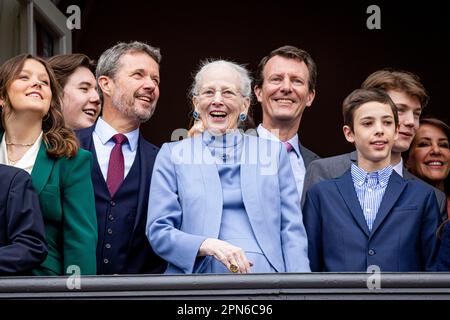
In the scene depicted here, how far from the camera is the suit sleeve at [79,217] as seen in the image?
4.75 meters

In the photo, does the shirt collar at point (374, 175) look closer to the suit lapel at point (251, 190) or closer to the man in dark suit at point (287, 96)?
the suit lapel at point (251, 190)

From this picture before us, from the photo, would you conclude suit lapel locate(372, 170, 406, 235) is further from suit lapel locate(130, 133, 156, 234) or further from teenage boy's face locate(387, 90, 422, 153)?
suit lapel locate(130, 133, 156, 234)

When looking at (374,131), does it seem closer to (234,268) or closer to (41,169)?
(234,268)

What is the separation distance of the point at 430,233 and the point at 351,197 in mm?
340

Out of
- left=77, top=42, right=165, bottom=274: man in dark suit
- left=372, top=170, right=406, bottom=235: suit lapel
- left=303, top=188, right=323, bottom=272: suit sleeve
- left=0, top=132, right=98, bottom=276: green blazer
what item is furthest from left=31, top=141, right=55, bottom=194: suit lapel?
left=372, top=170, right=406, bottom=235: suit lapel

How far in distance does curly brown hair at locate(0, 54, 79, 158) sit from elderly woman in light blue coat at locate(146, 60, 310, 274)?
357mm

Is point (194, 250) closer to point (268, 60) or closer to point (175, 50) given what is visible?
point (268, 60)

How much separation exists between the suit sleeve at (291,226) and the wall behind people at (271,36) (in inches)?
138

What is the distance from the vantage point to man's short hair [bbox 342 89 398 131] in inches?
211

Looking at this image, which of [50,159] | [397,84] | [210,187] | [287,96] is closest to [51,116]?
[50,159]

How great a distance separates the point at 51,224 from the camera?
4.77 m

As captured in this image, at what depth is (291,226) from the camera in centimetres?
493

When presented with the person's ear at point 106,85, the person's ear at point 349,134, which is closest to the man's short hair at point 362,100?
the person's ear at point 349,134
